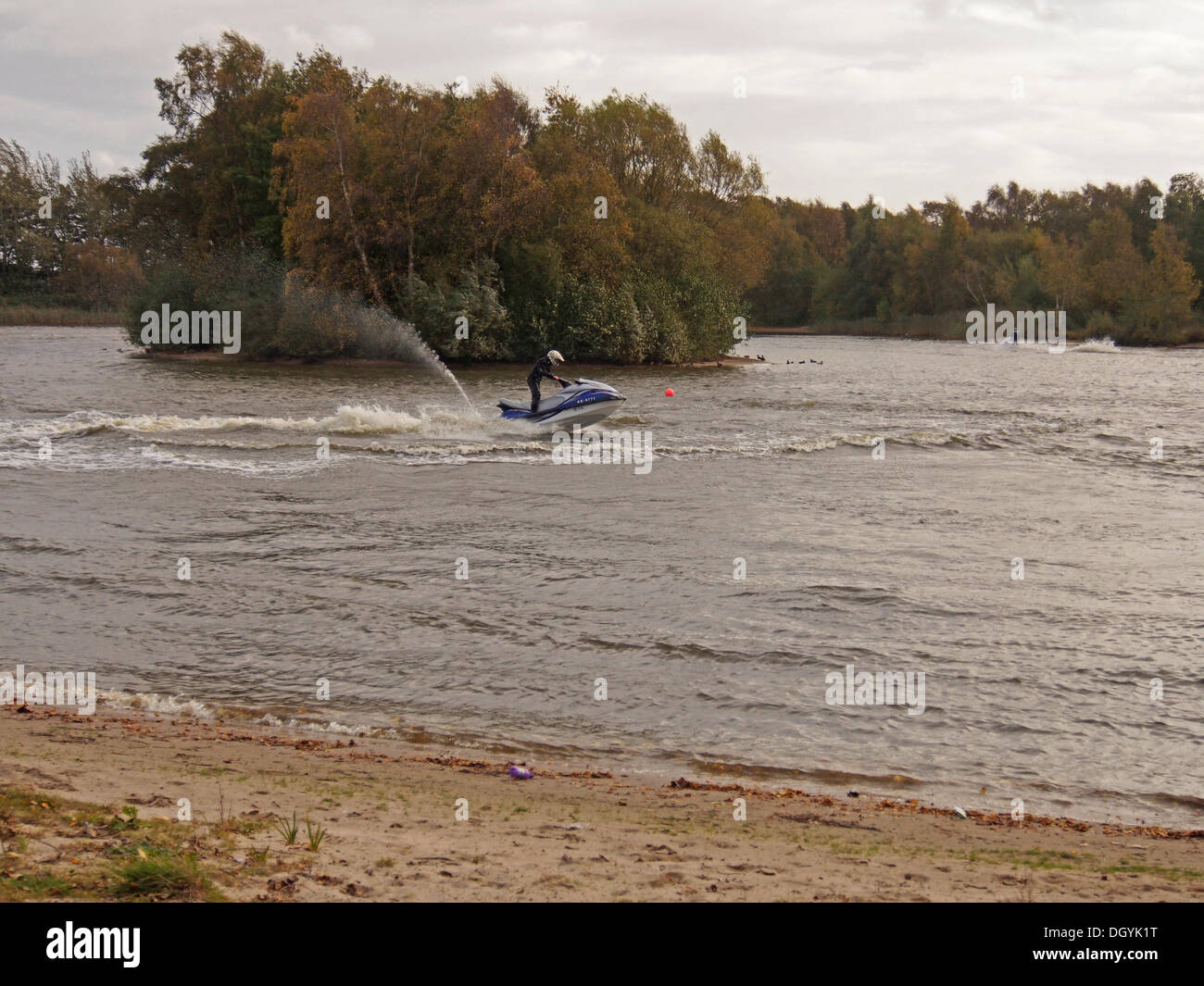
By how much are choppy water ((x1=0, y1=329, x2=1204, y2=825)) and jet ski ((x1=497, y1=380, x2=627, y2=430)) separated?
0.64m

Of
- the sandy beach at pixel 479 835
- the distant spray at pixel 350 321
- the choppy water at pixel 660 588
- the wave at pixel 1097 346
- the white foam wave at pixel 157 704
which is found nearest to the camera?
the sandy beach at pixel 479 835

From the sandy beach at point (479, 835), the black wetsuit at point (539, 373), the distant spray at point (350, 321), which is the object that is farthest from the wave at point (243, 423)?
the distant spray at point (350, 321)

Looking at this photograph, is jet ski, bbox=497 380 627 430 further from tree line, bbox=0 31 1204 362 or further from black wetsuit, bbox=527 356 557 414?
tree line, bbox=0 31 1204 362

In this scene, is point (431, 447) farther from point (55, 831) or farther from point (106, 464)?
point (55, 831)

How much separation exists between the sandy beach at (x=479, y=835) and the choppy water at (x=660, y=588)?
0.90 m

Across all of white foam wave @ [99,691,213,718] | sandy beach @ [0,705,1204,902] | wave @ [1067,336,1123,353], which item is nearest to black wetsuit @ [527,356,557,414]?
white foam wave @ [99,691,213,718]

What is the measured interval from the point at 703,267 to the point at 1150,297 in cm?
4827

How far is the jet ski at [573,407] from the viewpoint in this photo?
26469 millimetres

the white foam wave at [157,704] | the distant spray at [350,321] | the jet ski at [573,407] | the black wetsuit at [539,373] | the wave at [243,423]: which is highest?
the distant spray at [350,321]

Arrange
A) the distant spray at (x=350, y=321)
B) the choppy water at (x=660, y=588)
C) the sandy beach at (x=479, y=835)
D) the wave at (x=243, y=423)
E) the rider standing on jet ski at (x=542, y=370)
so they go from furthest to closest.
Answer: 1. the distant spray at (x=350, y=321)
2. the wave at (x=243, y=423)
3. the rider standing on jet ski at (x=542, y=370)
4. the choppy water at (x=660, y=588)
5. the sandy beach at (x=479, y=835)

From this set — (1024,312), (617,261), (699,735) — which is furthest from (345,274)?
(1024,312)

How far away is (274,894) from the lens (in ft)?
15.8

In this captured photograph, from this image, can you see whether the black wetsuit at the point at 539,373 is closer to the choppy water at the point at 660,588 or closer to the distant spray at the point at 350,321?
the choppy water at the point at 660,588

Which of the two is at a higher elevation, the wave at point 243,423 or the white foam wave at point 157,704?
the wave at point 243,423
